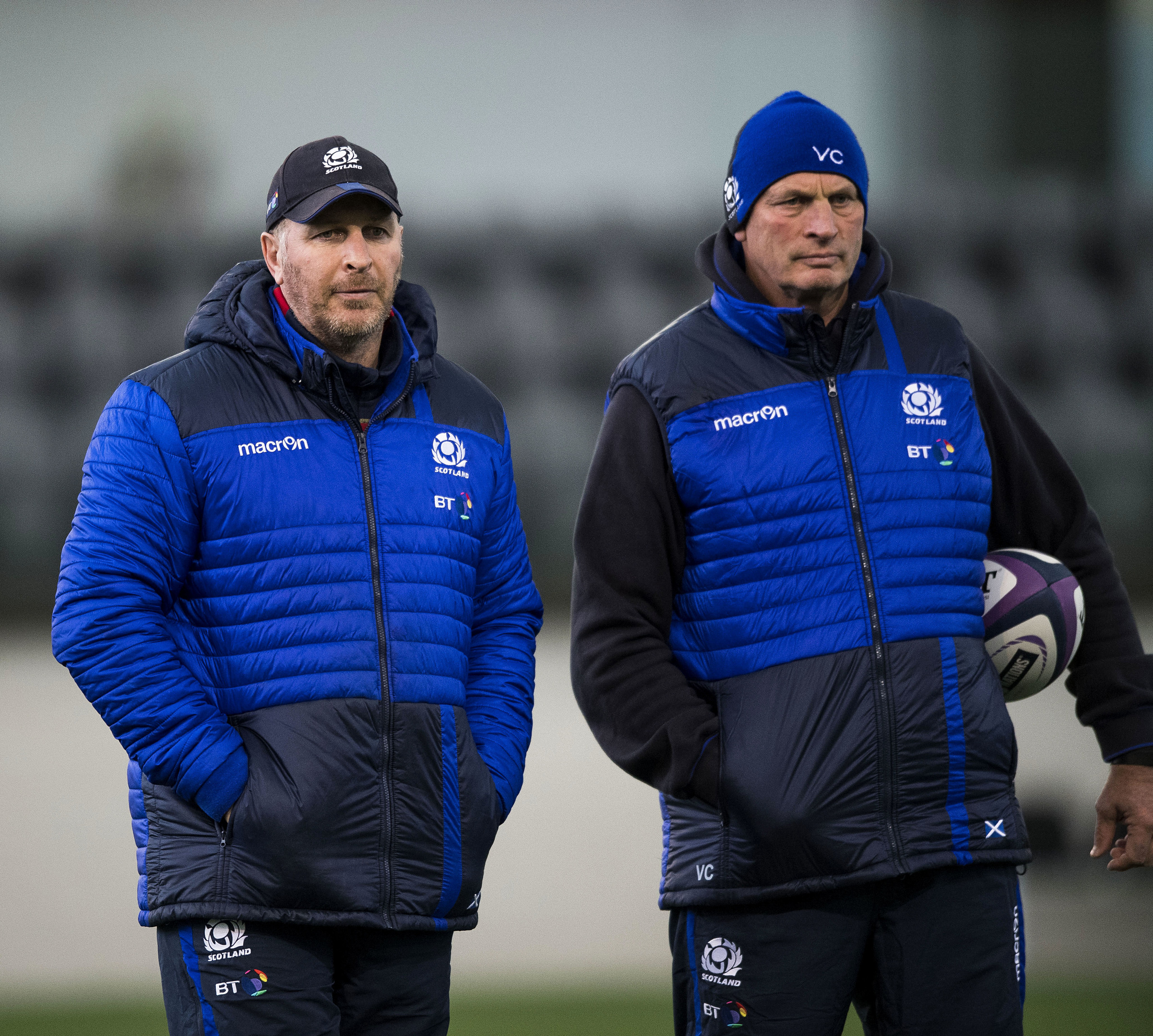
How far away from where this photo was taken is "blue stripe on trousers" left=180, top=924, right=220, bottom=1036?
213 centimetres

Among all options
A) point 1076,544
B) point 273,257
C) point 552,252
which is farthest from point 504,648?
point 552,252

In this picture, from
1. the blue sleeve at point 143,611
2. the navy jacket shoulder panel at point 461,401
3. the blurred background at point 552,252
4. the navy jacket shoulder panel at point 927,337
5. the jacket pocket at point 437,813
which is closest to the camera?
the blue sleeve at point 143,611

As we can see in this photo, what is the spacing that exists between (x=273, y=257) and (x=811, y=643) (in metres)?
0.96

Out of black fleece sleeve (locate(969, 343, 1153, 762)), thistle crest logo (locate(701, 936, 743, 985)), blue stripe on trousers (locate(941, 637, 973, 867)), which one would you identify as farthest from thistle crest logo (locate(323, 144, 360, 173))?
thistle crest logo (locate(701, 936, 743, 985))

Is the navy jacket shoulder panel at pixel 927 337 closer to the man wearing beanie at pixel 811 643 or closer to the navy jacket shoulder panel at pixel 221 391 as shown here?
the man wearing beanie at pixel 811 643

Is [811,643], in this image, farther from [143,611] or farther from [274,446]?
[143,611]

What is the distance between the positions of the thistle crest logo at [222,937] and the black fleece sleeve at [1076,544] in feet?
4.34

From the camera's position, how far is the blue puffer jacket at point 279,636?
210cm

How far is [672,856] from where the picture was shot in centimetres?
242

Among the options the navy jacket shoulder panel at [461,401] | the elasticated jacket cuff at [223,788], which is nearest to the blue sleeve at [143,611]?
the elasticated jacket cuff at [223,788]

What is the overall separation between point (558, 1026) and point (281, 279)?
234 centimetres

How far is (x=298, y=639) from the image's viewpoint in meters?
2.16

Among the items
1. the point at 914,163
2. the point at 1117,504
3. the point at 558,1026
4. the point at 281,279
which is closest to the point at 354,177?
the point at 281,279

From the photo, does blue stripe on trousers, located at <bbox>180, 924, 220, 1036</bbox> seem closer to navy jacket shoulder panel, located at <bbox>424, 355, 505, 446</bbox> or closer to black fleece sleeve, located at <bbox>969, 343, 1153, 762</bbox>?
navy jacket shoulder panel, located at <bbox>424, 355, 505, 446</bbox>
